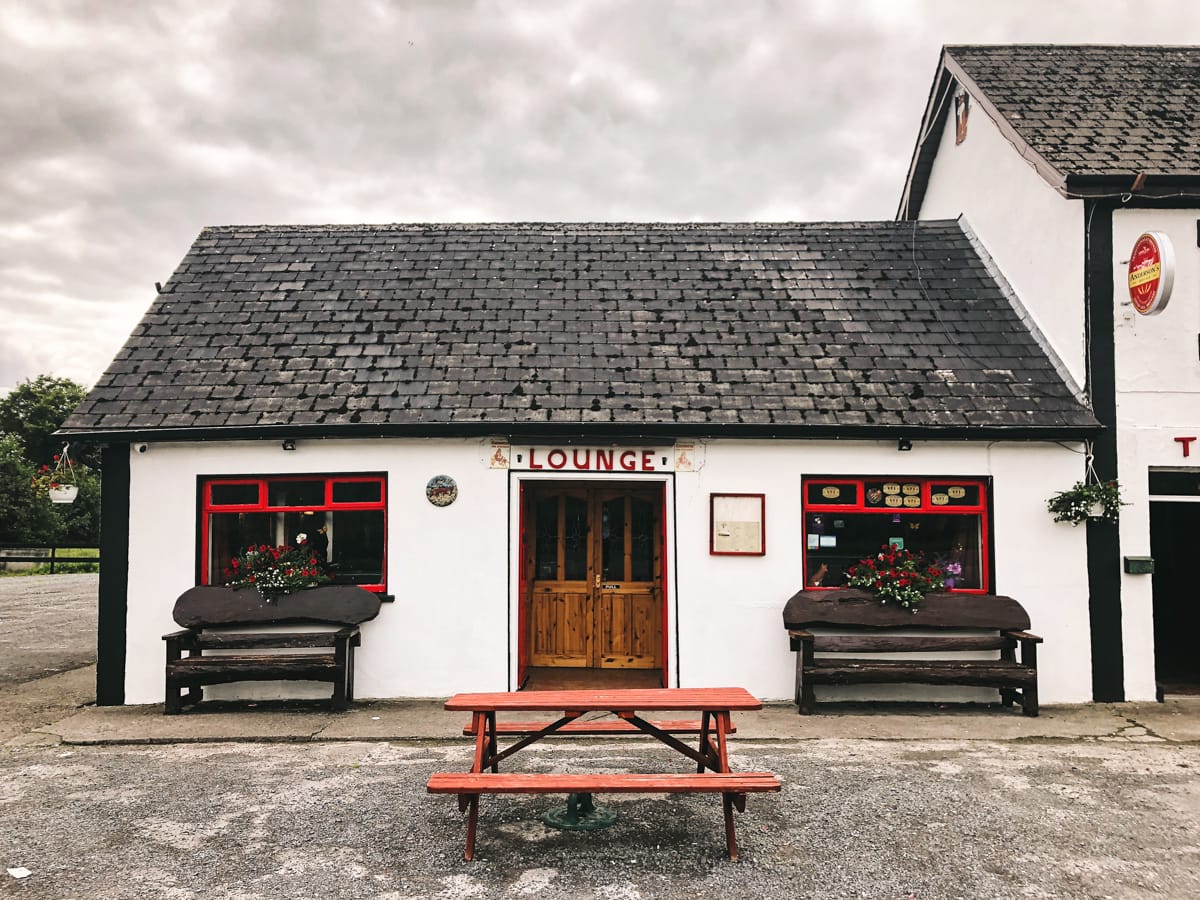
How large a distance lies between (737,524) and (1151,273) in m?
4.95

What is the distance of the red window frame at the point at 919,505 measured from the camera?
909 cm

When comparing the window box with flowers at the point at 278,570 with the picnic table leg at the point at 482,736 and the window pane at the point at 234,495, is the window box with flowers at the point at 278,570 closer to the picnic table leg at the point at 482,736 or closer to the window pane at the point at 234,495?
the window pane at the point at 234,495

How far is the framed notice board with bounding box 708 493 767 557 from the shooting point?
8977 millimetres

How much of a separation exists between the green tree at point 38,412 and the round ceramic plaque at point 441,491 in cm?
5182

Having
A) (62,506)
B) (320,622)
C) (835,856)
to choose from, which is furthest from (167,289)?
(62,506)

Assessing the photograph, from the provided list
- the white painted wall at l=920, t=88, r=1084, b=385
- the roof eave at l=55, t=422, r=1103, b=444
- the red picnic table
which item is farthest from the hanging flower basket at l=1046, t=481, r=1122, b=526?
the red picnic table

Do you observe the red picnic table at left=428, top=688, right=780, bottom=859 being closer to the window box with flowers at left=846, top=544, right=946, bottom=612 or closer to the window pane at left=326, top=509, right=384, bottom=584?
the window box with flowers at left=846, top=544, right=946, bottom=612

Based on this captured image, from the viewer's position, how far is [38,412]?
51438 millimetres

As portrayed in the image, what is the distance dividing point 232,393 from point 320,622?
2.94m

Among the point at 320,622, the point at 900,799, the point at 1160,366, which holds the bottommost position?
the point at 900,799

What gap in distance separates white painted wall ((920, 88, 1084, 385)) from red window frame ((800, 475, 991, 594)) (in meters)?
1.91

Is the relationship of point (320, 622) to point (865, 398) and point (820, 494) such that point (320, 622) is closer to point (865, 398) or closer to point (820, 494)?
point (820, 494)

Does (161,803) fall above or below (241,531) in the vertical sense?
below

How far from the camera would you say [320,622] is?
28.5 ft
